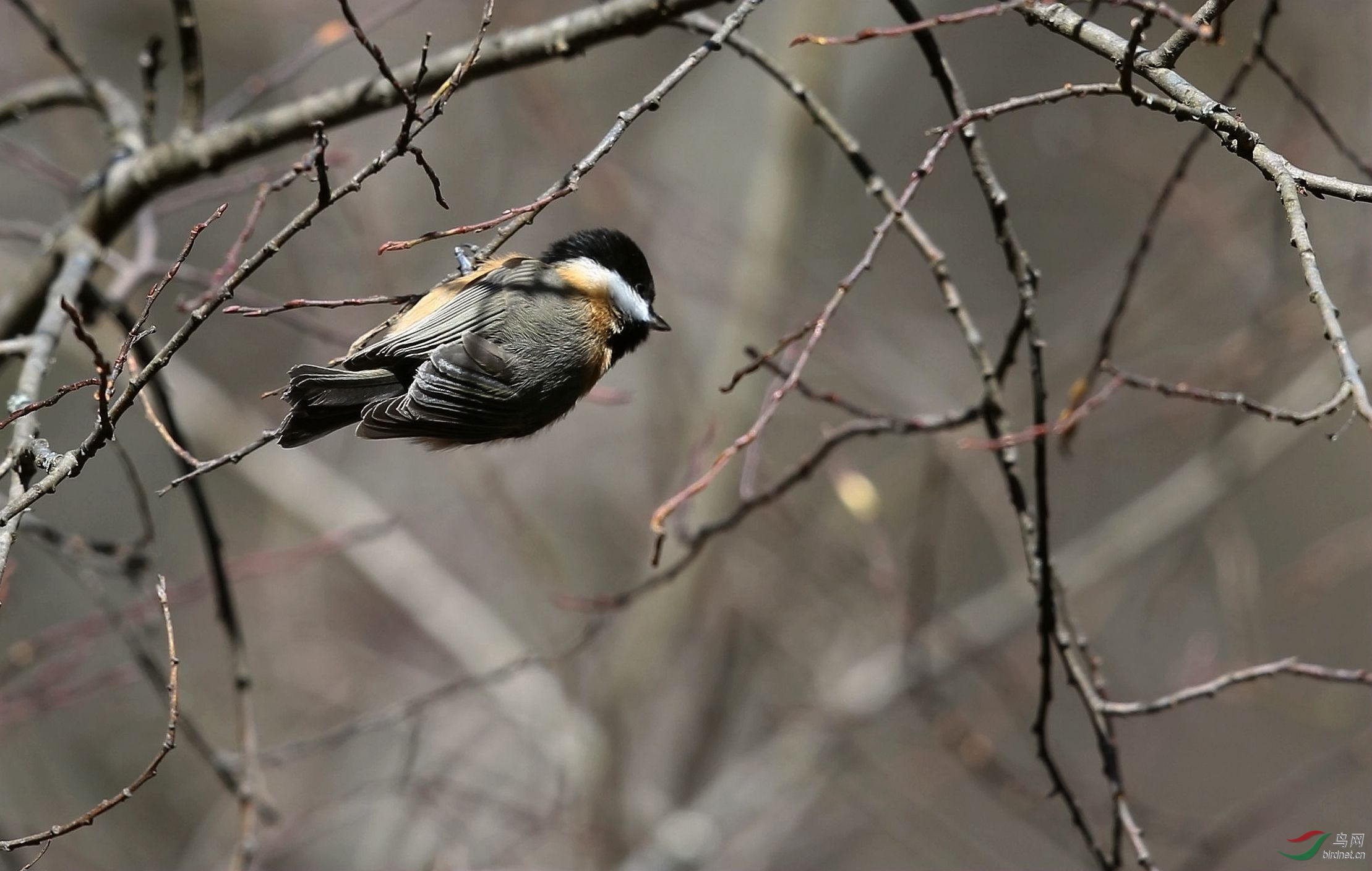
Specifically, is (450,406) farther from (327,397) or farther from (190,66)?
(190,66)

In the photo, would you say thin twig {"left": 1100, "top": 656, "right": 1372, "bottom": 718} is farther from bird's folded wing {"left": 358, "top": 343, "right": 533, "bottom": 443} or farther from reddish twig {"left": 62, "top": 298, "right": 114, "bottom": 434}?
reddish twig {"left": 62, "top": 298, "right": 114, "bottom": 434}

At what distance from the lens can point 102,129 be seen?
262 cm

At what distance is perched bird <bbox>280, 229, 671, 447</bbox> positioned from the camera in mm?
2123

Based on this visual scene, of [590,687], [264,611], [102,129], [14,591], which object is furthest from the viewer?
[264,611]

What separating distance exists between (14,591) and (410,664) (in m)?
2.78

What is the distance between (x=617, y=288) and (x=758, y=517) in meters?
2.77

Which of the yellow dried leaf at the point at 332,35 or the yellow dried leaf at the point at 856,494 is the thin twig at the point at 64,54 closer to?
the yellow dried leaf at the point at 332,35

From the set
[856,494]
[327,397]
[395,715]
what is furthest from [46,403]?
[856,494]

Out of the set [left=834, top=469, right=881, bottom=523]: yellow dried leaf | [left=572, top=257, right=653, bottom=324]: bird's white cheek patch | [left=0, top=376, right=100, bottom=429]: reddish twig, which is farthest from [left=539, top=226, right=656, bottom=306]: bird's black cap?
[left=0, top=376, right=100, bottom=429]: reddish twig

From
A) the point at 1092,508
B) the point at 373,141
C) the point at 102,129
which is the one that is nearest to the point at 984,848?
the point at 1092,508

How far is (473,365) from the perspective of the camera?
7.26ft

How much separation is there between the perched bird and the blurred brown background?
87 cm

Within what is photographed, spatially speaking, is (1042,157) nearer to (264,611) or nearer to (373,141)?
(373,141)

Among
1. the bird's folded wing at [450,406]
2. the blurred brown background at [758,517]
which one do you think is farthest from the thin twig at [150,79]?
the bird's folded wing at [450,406]
